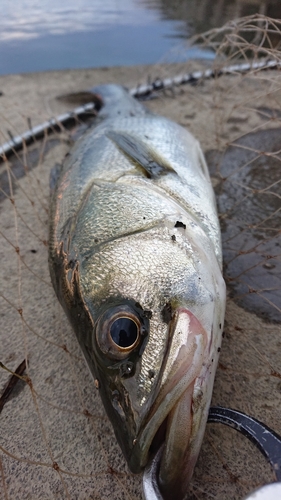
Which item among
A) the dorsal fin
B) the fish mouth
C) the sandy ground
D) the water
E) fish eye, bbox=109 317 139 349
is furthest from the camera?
the water

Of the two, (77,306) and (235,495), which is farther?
(77,306)

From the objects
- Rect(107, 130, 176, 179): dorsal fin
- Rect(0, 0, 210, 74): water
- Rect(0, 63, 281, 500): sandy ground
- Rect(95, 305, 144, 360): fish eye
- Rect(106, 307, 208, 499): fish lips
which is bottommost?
Rect(0, 63, 281, 500): sandy ground

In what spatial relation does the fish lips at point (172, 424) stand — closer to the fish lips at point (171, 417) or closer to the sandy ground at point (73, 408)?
the fish lips at point (171, 417)

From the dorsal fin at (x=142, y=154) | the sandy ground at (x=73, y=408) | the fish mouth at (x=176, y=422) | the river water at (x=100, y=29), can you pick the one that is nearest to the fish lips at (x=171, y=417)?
the fish mouth at (x=176, y=422)

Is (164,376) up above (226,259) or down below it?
above

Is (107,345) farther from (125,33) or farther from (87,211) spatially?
(125,33)

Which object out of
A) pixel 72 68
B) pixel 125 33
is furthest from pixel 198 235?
pixel 125 33

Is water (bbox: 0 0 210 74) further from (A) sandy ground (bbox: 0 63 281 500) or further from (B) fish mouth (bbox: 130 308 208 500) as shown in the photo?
(B) fish mouth (bbox: 130 308 208 500)

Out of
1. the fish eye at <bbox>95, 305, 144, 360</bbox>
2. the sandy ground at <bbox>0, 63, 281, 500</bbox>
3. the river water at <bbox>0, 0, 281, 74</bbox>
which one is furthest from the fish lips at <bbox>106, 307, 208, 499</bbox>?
the river water at <bbox>0, 0, 281, 74</bbox>
